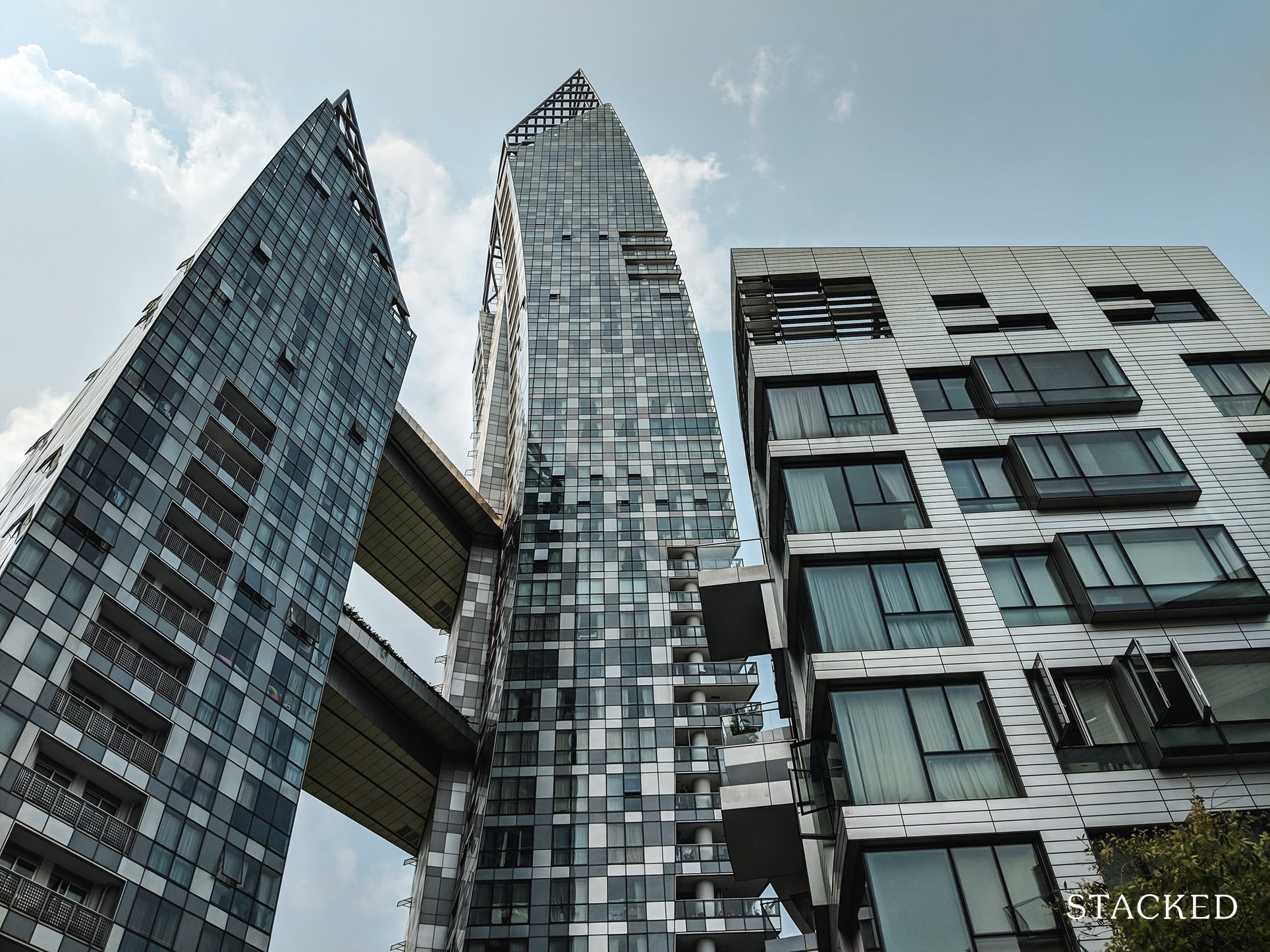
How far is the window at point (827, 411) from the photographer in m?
27.8

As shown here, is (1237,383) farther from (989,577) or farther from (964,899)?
(964,899)

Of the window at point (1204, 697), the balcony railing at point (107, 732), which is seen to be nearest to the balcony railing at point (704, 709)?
the balcony railing at point (107, 732)

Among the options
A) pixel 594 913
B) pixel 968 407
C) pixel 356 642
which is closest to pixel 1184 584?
pixel 968 407

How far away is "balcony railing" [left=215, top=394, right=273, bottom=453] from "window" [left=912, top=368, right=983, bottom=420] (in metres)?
43.5

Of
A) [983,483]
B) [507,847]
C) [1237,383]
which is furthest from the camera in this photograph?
[507,847]

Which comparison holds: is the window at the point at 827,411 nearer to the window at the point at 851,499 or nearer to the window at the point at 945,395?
the window at the point at 945,395

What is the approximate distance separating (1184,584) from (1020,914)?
9.37 metres

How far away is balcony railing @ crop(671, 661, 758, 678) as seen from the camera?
72.9 m

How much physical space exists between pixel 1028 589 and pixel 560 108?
517 ft

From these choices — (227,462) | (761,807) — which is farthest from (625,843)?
(761,807)

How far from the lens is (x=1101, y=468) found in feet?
84.3

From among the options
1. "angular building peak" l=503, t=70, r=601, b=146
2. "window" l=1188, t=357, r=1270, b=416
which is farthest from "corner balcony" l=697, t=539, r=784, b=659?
"angular building peak" l=503, t=70, r=601, b=146

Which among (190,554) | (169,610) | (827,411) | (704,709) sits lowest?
(827,411)

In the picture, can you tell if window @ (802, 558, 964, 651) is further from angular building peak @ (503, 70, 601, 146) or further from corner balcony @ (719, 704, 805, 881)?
angular building peak @ (503, 70, 601, 146)
